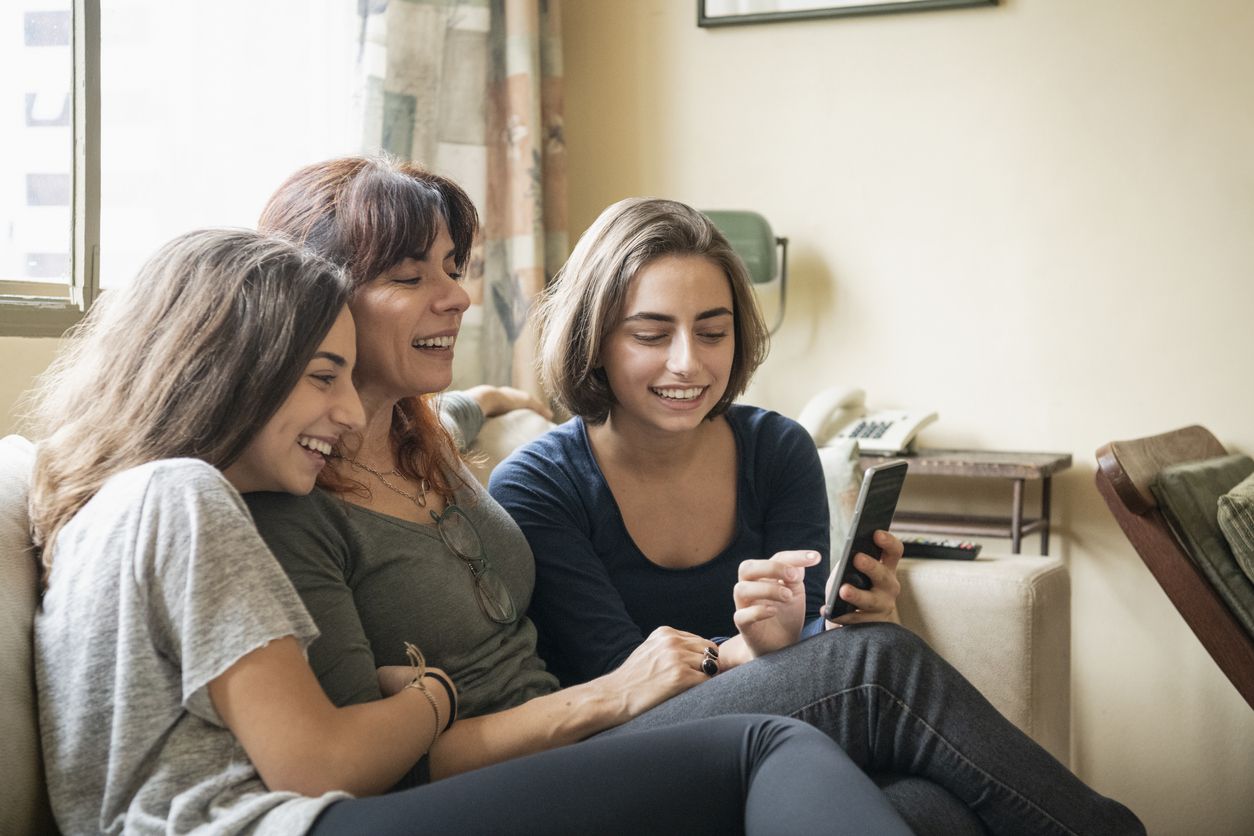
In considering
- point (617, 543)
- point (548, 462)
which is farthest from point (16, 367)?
point (617, 543)

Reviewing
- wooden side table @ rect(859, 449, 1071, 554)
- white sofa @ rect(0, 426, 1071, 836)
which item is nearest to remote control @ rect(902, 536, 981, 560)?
white sofa @ rect(0, 426, 1071, 836)

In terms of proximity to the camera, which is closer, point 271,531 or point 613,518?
point 271,531

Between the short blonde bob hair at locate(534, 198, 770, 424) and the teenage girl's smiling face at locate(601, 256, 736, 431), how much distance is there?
0.06ft

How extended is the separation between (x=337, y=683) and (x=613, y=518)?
537 millimetres

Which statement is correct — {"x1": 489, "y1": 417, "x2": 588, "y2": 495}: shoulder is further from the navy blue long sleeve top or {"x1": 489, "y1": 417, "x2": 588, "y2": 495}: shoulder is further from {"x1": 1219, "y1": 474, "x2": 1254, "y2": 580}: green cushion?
{"x1": 1219, "y1": 474, "x2": 1254, "y2": 580}: green cushion

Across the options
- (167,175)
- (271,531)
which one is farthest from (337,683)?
(167,175)

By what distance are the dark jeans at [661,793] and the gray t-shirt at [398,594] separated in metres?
0.24

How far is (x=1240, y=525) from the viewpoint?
6.24 ft

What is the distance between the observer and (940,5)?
273 cm

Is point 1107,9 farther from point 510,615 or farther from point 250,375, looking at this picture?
point 250,375

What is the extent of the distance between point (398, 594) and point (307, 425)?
25 cm

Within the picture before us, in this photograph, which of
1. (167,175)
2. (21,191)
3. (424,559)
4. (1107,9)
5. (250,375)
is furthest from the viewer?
(1107,9)

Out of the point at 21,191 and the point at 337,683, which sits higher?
the point at 21,191

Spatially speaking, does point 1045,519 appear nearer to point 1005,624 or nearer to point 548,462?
point 1005,624
